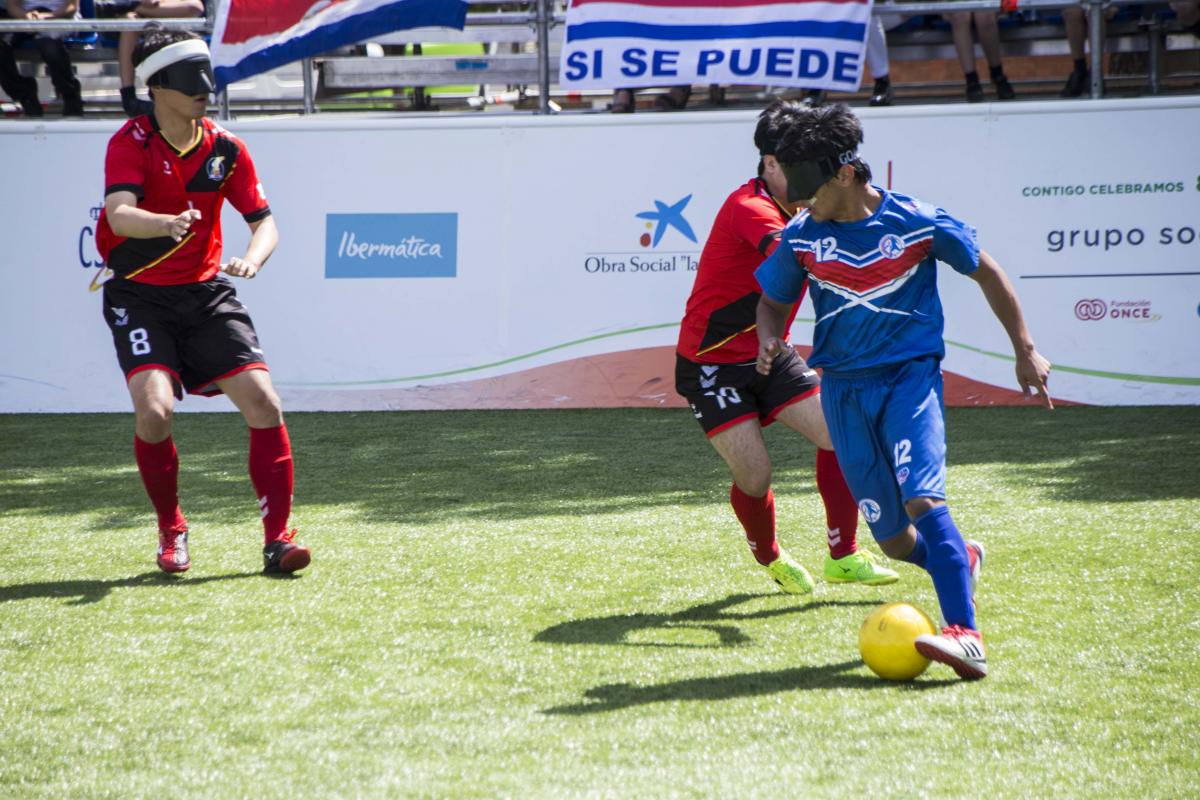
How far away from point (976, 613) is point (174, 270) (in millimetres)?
3397

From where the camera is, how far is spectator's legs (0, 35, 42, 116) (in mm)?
11539

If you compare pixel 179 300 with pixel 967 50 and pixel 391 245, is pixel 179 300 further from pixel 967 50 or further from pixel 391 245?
pixel 967 50

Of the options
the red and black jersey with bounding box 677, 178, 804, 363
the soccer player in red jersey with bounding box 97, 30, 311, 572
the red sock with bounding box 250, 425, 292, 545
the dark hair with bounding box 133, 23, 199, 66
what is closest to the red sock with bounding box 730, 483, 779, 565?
the red and black jersey with bounding box 677, 178, 804, 363

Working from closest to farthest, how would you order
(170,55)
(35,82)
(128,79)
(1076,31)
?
(170,55)
(1076,31)
(128,79)
(35,82)

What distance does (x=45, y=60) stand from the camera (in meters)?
11.6

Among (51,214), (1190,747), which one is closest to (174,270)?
(1190,747)

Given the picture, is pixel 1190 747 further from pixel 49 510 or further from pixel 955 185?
pixel 955 185

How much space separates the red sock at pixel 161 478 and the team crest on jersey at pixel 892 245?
3048 millimetres

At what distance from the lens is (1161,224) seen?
9.52 m

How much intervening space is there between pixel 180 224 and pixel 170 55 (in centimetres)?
78

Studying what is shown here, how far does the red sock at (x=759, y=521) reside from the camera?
496 centimetres

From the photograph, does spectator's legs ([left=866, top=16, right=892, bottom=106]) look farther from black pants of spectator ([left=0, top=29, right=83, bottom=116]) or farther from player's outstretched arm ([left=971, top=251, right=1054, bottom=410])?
player's outstretched arm ([left=971, top=251, right=1054, bottom=410])

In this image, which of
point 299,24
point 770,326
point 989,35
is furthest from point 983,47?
point 770,326

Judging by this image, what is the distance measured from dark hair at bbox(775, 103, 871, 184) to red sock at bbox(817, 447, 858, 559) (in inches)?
55.7
